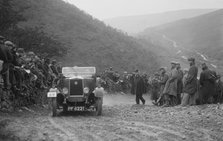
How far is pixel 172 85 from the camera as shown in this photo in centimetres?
1764

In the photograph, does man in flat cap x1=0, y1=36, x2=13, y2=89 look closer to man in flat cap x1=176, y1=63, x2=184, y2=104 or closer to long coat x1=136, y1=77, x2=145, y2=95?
man in flat cap x1=176, y1=63, x2=184, y2=104

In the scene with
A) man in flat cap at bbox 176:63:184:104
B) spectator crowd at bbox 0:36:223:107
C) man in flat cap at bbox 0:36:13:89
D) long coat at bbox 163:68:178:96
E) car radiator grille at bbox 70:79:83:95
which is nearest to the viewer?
man in flat cap at bbox 0:36:13:89

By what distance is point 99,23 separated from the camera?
→ 2446 inches

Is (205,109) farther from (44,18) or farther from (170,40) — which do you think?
(170,40)

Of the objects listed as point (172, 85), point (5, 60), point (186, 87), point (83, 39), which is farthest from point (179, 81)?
point (83, 39)

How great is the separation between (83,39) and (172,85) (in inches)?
1371

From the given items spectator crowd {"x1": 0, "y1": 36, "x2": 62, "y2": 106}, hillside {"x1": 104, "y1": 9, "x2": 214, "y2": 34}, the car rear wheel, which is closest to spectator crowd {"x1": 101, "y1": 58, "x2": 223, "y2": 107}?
spectator crowd {"x1": 0, "y1": 36, "x2": 62, "y2": 106}

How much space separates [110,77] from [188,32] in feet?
253

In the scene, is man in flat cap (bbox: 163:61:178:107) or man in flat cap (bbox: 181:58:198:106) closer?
man in flat cap (bbox: 181:58:198:106)

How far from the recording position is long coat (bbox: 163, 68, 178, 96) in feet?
57.9

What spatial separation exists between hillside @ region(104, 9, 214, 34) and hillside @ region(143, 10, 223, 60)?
29547 mm

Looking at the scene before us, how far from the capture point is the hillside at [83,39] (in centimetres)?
4619

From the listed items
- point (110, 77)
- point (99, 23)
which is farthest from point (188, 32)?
point (110, 77)

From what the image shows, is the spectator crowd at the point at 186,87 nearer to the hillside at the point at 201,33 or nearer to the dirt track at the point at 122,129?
the dirt track at the point at 122,129
